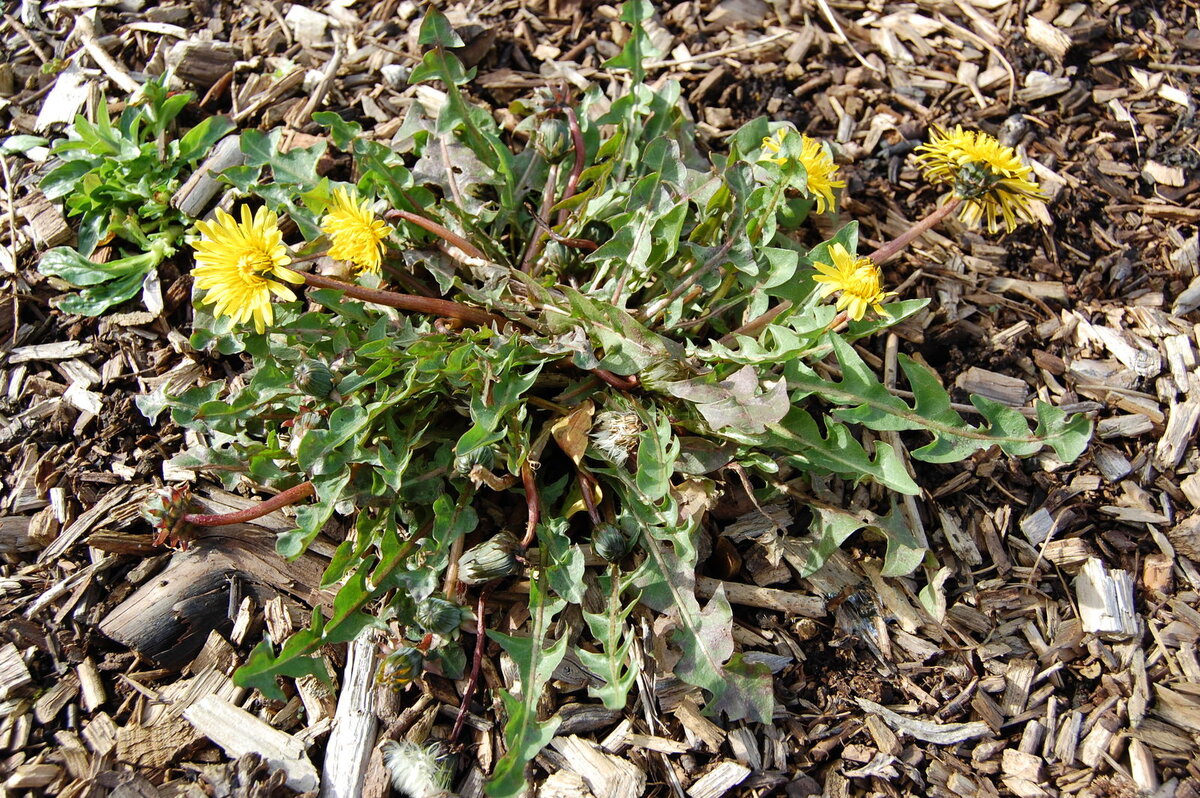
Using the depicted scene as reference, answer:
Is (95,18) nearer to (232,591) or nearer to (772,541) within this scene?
(232,591)

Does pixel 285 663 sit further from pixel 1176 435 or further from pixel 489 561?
pixel 1176 435

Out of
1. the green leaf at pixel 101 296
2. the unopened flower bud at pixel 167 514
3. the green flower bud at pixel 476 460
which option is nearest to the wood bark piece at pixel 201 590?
the unopened flower bud at pixel 167 514

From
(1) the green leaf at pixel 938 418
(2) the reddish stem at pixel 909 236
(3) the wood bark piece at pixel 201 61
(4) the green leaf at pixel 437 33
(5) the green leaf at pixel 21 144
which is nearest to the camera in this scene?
(1) the green leaf at pixel 938 418

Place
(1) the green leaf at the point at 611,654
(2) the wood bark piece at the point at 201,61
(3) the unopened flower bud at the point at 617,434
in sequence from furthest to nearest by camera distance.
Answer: (2) the wood bark piece at the point at 201,61 < (3) the unopened flower bud at the point at 617,434 < (1) the green leaf at the point at 611,654

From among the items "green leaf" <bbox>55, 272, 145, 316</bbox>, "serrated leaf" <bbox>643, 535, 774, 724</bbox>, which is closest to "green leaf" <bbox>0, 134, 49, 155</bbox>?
"green leaf" <bbox>55, 272, 145, 316</bbox>

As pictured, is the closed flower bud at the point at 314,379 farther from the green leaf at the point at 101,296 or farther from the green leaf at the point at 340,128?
the green leaf at the point at 101,296

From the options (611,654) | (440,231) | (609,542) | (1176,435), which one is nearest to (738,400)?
(609,542)

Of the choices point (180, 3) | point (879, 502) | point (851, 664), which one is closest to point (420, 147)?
point (180, 3)
